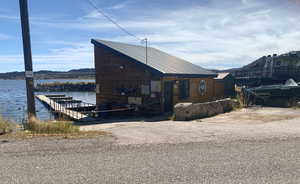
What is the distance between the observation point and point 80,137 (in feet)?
23.7

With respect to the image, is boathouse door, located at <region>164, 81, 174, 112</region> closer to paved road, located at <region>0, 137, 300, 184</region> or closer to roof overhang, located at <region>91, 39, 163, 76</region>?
roof overhang, located at <region>91, 39, 163, 76</region>

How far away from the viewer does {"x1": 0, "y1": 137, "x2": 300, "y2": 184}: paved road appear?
420cm

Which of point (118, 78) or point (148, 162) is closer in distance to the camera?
point (148, 162)

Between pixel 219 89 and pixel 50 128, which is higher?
pixel 219 89

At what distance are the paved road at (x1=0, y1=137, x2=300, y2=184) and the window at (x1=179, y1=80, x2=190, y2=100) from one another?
9167mm

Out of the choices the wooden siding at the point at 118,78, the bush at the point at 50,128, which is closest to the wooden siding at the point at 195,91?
the wooden siding at the point at 118,78

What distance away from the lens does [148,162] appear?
198 inches

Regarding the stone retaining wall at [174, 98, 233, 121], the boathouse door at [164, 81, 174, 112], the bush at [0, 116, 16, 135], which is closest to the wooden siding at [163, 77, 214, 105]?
the boathouse door at [164, 81, 174, 112]

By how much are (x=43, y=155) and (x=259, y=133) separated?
21.2 ft

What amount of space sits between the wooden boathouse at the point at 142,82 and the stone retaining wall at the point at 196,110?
8.42 feet

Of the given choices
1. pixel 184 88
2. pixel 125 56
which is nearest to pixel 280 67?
pixel 184 88

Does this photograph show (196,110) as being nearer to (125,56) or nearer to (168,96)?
(168,96)

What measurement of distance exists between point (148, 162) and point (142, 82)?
1060 centimetres

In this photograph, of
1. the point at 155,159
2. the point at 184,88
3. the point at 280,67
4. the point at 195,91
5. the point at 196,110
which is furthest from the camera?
the point at 280,67
